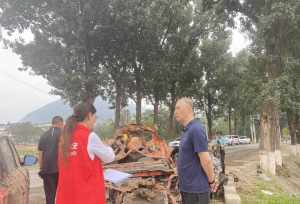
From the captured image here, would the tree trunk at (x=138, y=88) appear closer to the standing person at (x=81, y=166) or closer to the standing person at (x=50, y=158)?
the standing person at (x=50, y=158)

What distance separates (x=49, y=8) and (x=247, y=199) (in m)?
14.6

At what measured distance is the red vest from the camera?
5.03m

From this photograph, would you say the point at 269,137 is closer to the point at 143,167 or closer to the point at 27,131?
the point at 143,167

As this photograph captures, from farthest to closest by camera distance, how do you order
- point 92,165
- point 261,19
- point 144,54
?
point 144,54, point 261,19, point 92,165

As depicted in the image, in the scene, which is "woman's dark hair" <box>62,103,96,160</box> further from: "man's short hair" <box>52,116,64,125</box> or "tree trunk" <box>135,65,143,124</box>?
"tree trunk" <box>135,65,143,124</box>

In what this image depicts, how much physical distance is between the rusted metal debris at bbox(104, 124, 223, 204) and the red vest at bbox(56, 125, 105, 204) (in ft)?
14.7

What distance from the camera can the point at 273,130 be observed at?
2286 centimetres

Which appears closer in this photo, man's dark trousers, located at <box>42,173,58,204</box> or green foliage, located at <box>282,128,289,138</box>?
man's dark trousers, located at <box>42,173,58,204</box>

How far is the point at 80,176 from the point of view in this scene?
504 cm

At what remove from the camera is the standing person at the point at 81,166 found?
503cm

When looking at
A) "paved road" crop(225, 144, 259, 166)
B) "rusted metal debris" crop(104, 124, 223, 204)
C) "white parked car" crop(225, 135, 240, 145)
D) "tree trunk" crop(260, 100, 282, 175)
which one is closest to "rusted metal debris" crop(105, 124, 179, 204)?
"rusted metal debris" crop(104, 124, 223, 204)

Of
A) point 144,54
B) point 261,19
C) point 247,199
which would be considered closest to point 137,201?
point 247,199

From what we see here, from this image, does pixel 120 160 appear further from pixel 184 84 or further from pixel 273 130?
pixel 184 84

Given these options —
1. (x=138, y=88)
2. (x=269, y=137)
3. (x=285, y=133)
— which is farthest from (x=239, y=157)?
(x=285, y=133)
